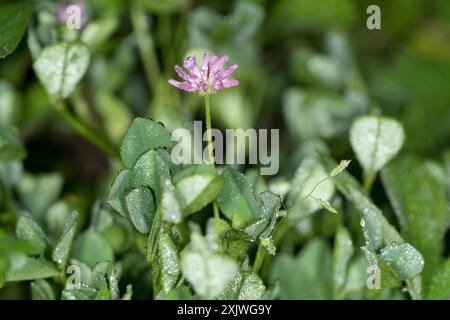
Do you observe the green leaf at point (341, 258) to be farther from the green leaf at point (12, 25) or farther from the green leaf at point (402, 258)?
the green leaf at point (12, 25)

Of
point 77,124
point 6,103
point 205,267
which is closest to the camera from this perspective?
point 205,267

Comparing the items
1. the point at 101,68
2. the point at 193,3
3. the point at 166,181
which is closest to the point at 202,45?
the point at 101,68

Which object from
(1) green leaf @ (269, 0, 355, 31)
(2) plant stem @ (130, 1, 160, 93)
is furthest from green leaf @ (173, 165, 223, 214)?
(1) green leaf @ (269, 0, 355, 31)

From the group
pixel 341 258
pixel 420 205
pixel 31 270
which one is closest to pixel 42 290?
pixel 31 270

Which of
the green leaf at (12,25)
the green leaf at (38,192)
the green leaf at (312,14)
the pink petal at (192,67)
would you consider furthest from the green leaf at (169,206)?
the green leaf at (312,14)

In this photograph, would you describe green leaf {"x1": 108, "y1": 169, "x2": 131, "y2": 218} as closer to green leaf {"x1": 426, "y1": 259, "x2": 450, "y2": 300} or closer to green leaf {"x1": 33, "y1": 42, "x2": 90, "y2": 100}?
green leaf {"x1": 33, "y1": 42, "x2": 90, "y2": 100}

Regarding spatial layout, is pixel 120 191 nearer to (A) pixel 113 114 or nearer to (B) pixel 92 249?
(B) pixel 92 249
